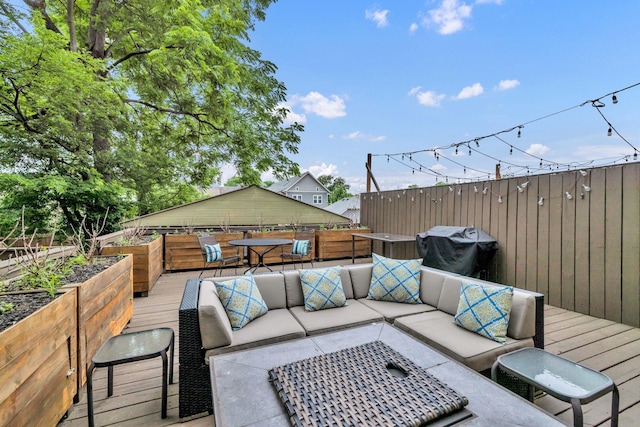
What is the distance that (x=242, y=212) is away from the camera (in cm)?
713

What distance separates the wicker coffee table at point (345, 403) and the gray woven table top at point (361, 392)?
0.09 feet

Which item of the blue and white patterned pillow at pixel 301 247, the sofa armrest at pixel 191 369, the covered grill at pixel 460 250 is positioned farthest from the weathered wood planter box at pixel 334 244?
the sofa armrest at pixel 191 369

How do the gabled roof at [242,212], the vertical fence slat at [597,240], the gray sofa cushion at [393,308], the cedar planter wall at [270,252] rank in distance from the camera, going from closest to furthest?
the gray sofa cushion at [393,308]
the vertical fence slat at [597,240]
the cedar planter wall at [270,252]
the gabled roof at [242,212]

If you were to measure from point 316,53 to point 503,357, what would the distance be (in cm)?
855

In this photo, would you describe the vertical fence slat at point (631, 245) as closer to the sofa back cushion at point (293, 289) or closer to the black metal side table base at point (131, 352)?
the sofa back cushion at point (293, 289)

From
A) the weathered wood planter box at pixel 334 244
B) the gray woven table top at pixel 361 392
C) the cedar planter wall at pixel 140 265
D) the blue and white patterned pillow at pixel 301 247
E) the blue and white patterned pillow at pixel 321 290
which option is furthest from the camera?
the weathered wood planter box at pixel 334 244

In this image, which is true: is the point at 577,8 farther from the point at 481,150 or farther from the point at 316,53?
the point at 316,53

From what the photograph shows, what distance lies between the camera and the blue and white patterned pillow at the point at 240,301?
6.97 feet

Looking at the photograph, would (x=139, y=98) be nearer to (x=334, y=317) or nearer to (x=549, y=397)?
(x=334, y=317)

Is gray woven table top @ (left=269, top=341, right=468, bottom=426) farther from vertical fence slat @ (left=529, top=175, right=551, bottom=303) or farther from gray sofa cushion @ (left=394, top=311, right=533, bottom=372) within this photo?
vertical fence slat @ (left=529, top=175, right=551, bottom=303)

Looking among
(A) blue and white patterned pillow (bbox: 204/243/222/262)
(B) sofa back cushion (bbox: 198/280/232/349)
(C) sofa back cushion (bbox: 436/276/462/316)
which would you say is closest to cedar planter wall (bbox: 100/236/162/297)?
(A) blue and white patterned pillow (bbox: 204/243/222/262)

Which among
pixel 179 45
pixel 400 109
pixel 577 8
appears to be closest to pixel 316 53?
pixel 400 109

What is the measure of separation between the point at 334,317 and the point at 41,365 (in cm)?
183

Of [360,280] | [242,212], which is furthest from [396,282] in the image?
[242,212]
